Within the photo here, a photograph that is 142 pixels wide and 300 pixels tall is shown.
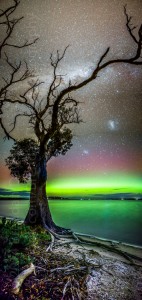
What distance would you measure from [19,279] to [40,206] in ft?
28.3

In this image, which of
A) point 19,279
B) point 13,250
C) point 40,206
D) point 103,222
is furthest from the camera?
point 103,222

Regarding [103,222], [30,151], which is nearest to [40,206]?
[30,151]

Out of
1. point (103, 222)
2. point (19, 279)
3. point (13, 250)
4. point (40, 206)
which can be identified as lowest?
point (103, 222)

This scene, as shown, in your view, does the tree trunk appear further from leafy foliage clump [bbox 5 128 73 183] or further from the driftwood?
the driftwood

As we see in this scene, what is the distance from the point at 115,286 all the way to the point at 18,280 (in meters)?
3.05

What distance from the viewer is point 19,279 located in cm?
545

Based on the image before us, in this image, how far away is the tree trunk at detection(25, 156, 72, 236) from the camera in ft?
44.8

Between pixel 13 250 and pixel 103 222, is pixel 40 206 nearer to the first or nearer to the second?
pixel 13 250

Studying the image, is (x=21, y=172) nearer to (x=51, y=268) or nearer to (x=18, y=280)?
(x=51, y=268)

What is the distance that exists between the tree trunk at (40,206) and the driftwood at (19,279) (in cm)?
705

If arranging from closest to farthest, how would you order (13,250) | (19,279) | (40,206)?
(19,279) → (13,250) → (40,206)

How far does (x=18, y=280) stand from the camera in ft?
17.7

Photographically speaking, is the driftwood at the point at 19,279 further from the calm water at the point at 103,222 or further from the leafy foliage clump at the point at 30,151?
A: the calm water at the point at 103,222

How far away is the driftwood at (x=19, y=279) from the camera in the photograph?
198 inches
